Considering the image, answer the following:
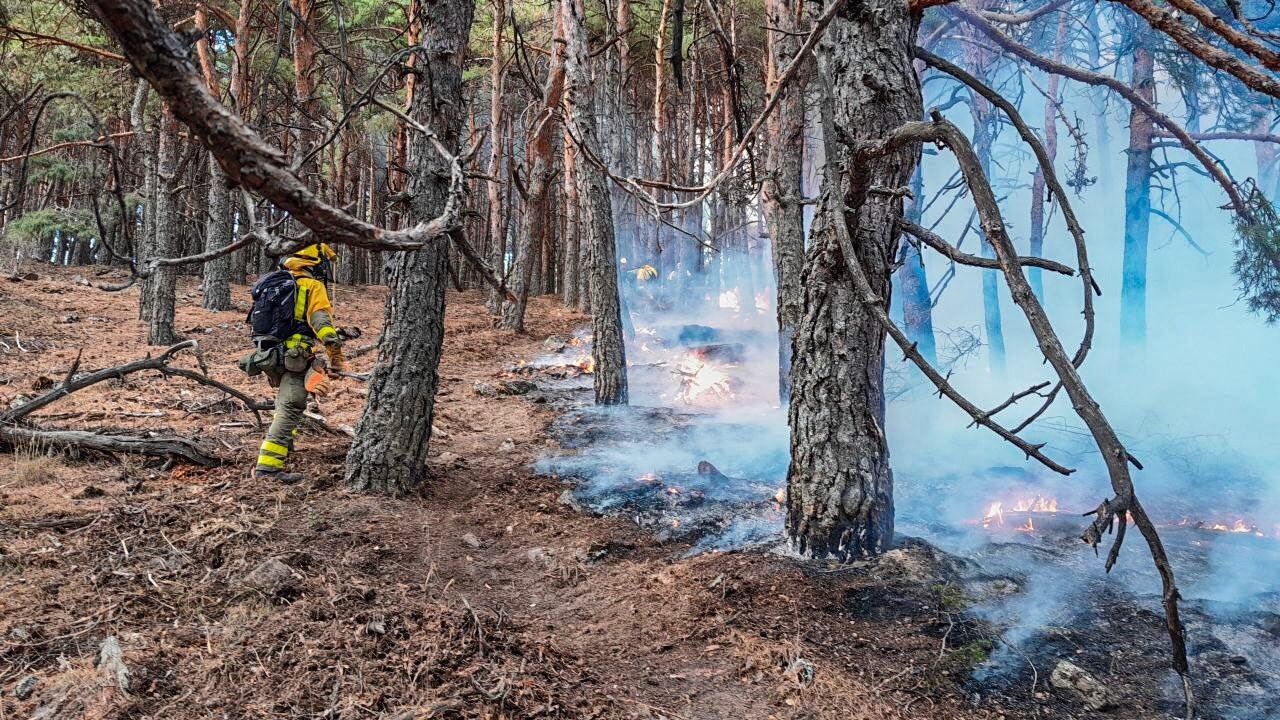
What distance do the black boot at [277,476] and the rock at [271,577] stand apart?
1.84 metres

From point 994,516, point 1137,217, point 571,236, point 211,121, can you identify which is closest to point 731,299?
point 571,236

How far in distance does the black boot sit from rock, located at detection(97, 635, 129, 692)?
2.55 metres

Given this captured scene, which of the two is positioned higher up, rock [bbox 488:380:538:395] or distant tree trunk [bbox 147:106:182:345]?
distant tree trunk [bbox 147:106:182:345]

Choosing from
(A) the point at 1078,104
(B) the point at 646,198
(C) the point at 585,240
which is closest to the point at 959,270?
(A) the point at 1078,104

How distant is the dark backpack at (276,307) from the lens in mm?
5562

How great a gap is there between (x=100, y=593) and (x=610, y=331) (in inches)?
253

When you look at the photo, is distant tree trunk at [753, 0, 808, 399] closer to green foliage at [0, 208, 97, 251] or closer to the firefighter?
the firefighter

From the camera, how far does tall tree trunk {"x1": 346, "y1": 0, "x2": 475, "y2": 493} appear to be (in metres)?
5.06

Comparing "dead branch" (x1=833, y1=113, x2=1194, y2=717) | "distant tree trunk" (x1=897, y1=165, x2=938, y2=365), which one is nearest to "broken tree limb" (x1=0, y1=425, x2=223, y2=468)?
"dead branch" (x1=833, y1=113, x2=1194, y2=717)

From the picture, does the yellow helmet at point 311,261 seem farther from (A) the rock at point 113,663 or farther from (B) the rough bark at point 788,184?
(B) the rough bark at point 788,184

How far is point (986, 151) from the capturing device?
11195 mm

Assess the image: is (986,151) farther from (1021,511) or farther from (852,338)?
(852,338)

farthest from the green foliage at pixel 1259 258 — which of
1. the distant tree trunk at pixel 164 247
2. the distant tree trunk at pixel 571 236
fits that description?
the distant tree trunk at pixel 164 247

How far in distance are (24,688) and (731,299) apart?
23.5 m
